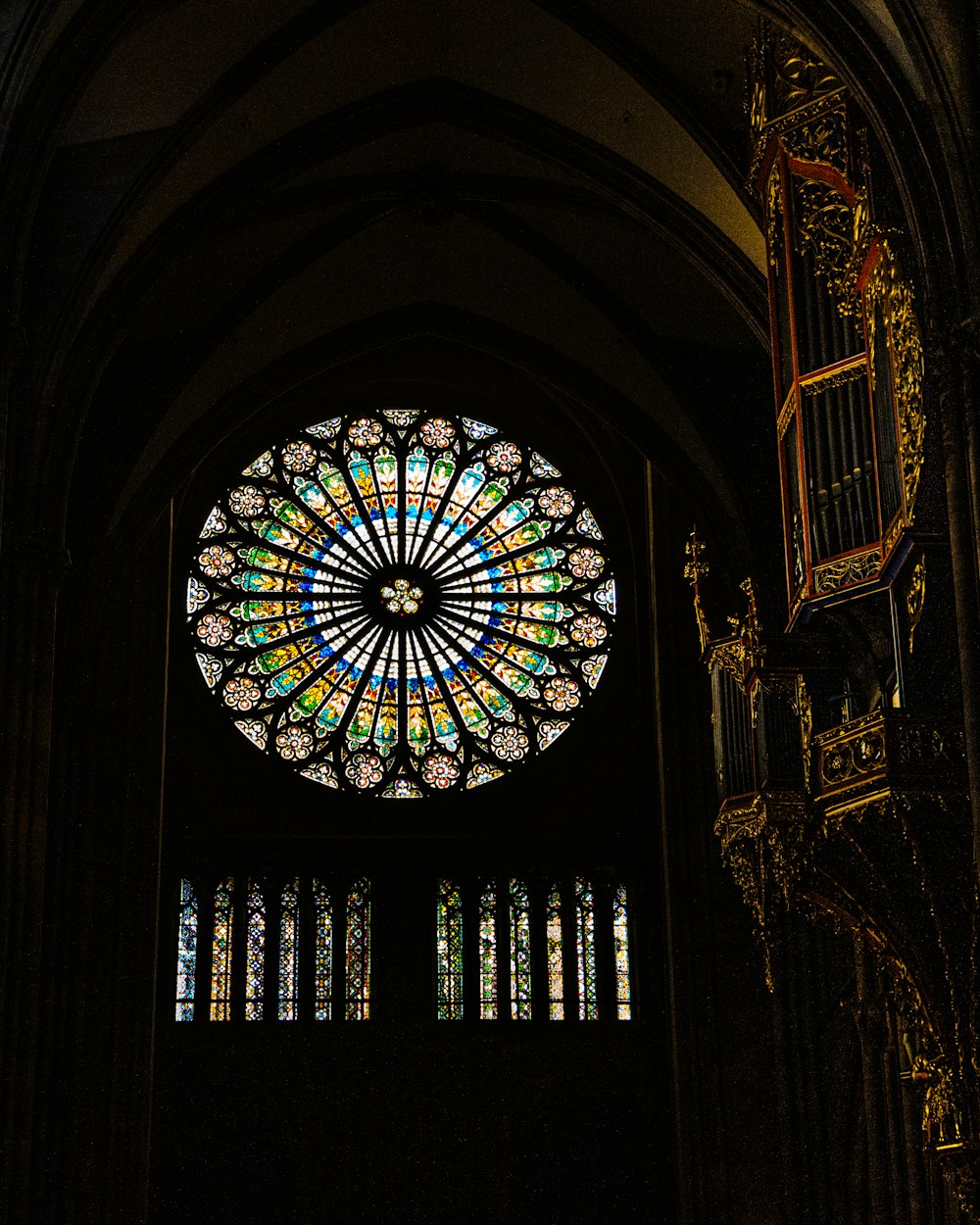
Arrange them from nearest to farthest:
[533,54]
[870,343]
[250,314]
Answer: [870,343] → [533,54] → [250,314]

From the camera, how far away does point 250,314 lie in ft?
59.4

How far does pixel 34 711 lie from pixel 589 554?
8.91 m

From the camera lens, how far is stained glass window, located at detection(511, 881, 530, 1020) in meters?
19.1

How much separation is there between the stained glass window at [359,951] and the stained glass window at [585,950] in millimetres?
2057

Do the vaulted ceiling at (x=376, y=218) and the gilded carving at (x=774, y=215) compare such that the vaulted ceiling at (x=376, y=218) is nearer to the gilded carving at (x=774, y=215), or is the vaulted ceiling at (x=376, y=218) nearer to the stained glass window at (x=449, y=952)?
the gilded carving at (x=774, y=215)

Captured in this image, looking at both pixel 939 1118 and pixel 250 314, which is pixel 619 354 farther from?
pixel 939 1118

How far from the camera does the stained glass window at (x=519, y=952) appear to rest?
19109 millimetres

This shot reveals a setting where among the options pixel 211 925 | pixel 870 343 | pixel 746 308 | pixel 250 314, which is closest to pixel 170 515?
pixel 250 314

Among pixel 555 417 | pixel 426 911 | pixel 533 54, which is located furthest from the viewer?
pixel 555 417

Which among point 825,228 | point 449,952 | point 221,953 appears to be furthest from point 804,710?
point 221,953

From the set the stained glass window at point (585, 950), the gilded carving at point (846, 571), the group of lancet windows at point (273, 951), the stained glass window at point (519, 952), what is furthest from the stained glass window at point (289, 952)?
the gilded carving at point (846, 571)

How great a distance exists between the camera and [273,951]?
19.2 m

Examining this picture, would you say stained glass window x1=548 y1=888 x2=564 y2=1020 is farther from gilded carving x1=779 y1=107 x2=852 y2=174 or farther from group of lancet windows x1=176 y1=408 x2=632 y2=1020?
gilded carving x1=779 y1=107 x2=852 y2=174

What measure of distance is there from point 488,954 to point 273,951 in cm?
211
